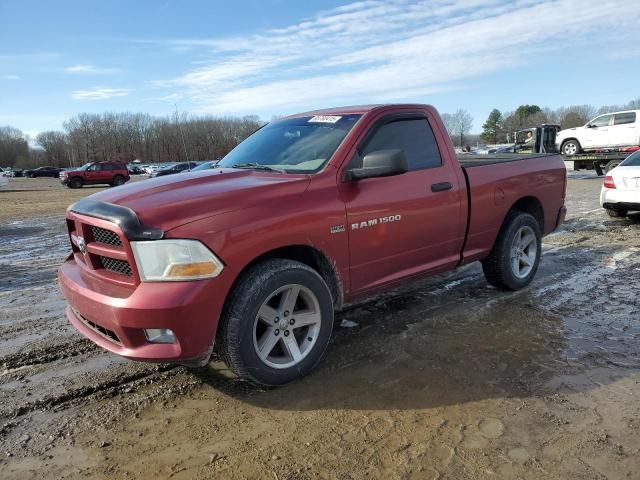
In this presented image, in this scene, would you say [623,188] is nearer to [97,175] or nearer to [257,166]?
[257,166]

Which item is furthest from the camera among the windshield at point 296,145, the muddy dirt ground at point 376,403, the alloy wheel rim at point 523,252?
the alloy wheel rim at point 523,252

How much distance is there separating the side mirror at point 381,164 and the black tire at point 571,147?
70.2 ft

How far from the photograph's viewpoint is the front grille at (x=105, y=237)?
3.03 metres

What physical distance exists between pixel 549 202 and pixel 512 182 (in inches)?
36.8

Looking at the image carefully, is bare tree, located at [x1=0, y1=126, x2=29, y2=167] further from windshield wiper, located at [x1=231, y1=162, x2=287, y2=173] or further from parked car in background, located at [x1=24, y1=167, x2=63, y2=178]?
windshield wiper, located at [x1=231, y1=162, x2=287, y2=173]

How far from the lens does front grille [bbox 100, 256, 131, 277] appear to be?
2.99 m

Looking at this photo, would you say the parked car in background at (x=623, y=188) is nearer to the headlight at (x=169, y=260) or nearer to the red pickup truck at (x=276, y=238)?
the red pickup truck at (x=276, y=238)

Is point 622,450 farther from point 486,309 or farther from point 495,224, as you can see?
point 495,224

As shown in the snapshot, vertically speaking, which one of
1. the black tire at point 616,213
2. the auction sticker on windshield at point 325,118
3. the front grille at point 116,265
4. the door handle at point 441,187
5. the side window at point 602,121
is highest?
the side window at point 602,121

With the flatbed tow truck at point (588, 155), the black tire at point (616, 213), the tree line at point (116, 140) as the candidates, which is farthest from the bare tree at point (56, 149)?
the black tire at point (616, 213)

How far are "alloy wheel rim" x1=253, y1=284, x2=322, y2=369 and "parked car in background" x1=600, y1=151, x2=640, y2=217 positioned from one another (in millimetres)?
8193

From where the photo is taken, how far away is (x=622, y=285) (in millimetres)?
5387

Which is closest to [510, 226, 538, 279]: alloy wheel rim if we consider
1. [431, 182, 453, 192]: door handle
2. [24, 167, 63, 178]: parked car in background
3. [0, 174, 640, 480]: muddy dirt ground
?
[0, 174, 640, 480]: muddy dirt ground

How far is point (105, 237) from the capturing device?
3133 mm
